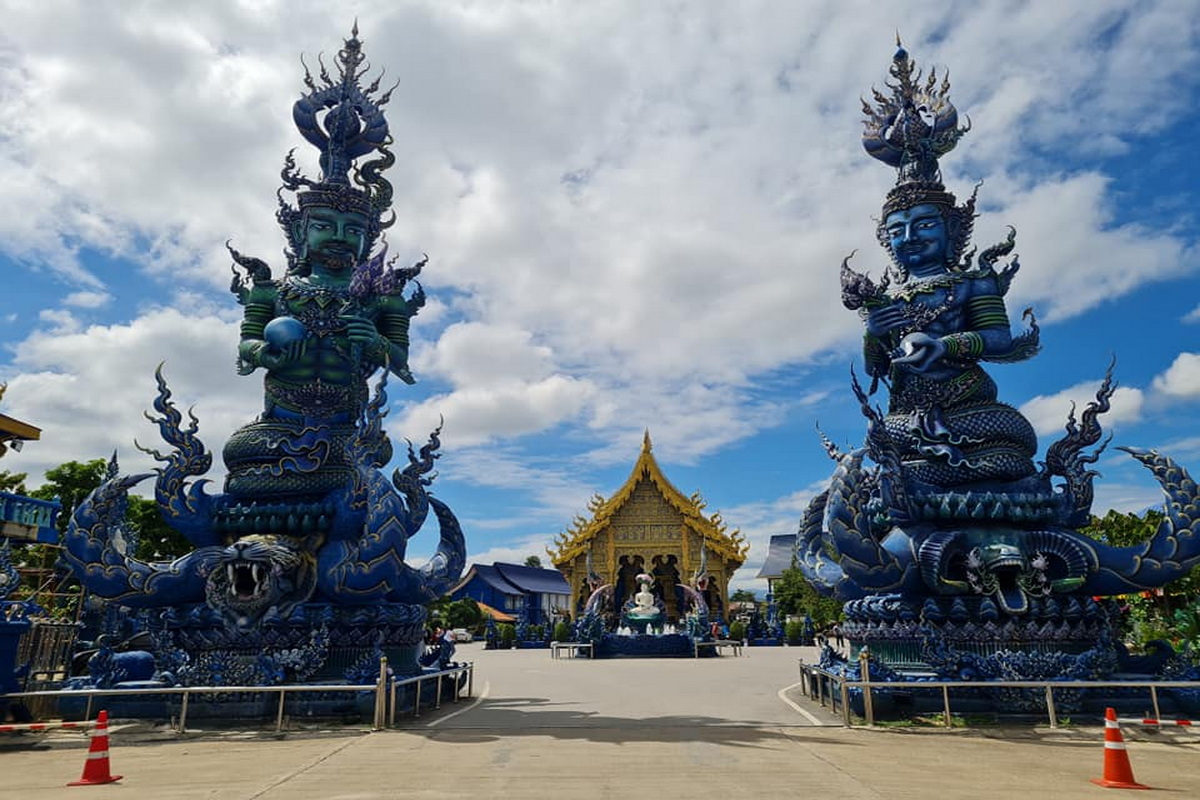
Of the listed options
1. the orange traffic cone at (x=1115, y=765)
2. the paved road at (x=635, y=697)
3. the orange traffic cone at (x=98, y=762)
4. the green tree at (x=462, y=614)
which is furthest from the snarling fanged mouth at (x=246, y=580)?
the green tree at (x=462, y=614)

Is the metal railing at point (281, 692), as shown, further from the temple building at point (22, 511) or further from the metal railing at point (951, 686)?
the temple building at point (22, 511)

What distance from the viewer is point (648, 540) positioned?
119ft

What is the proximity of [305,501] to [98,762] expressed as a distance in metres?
6.11

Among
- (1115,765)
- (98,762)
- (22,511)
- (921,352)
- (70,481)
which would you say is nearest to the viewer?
(1115,765)

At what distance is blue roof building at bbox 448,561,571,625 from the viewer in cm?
5453

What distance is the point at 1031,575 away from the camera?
11336 mm

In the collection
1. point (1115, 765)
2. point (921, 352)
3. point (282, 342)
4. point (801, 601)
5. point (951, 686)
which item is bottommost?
point (1115, 765)

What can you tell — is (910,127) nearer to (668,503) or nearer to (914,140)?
(914,140)

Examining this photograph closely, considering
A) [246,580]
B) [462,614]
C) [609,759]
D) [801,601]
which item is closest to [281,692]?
[246,580]

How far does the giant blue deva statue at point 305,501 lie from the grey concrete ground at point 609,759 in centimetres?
179

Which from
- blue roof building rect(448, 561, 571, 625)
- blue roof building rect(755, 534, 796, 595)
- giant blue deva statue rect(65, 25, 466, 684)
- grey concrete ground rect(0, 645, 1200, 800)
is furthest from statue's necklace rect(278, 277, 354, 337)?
blue roof building rect(755, 534, 796, 595)

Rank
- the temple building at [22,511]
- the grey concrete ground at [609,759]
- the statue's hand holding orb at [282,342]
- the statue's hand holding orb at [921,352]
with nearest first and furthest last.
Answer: the grey concrete ground at [609,759], the statue's hand holding orb at [921,352], the statue's hand holding orb at [282,342], the temple building at [22,511]

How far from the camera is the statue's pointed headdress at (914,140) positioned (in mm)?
14234

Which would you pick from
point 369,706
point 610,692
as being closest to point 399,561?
point 369,706
